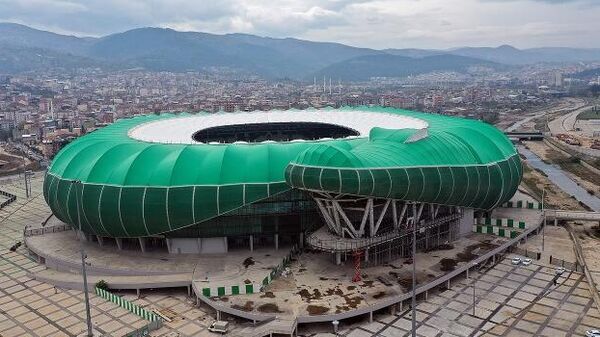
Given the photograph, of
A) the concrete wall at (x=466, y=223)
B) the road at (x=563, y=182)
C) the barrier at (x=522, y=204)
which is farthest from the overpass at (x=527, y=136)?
the concrete wall at (x=466, y=223)

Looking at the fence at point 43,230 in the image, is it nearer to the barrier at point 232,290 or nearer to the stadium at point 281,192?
the stadium at point 281,192

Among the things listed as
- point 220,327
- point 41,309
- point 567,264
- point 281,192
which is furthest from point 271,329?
point 567,264

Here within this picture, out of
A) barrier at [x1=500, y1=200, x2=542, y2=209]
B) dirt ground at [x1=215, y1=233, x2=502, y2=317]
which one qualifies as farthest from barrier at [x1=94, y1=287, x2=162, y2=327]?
barrier at [x1=500, y1=200, x2=542, y2=209]

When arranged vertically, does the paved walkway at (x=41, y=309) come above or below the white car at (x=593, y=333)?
below

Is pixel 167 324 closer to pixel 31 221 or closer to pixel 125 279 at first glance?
pixel 125 279

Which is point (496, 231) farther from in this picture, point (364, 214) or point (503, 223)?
point (364, 214)

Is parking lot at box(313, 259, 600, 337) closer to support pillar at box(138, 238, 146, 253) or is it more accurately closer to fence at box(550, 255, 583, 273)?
fence at box(550, 255, 583, 273)

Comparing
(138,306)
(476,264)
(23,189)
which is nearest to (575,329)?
(476,264)
